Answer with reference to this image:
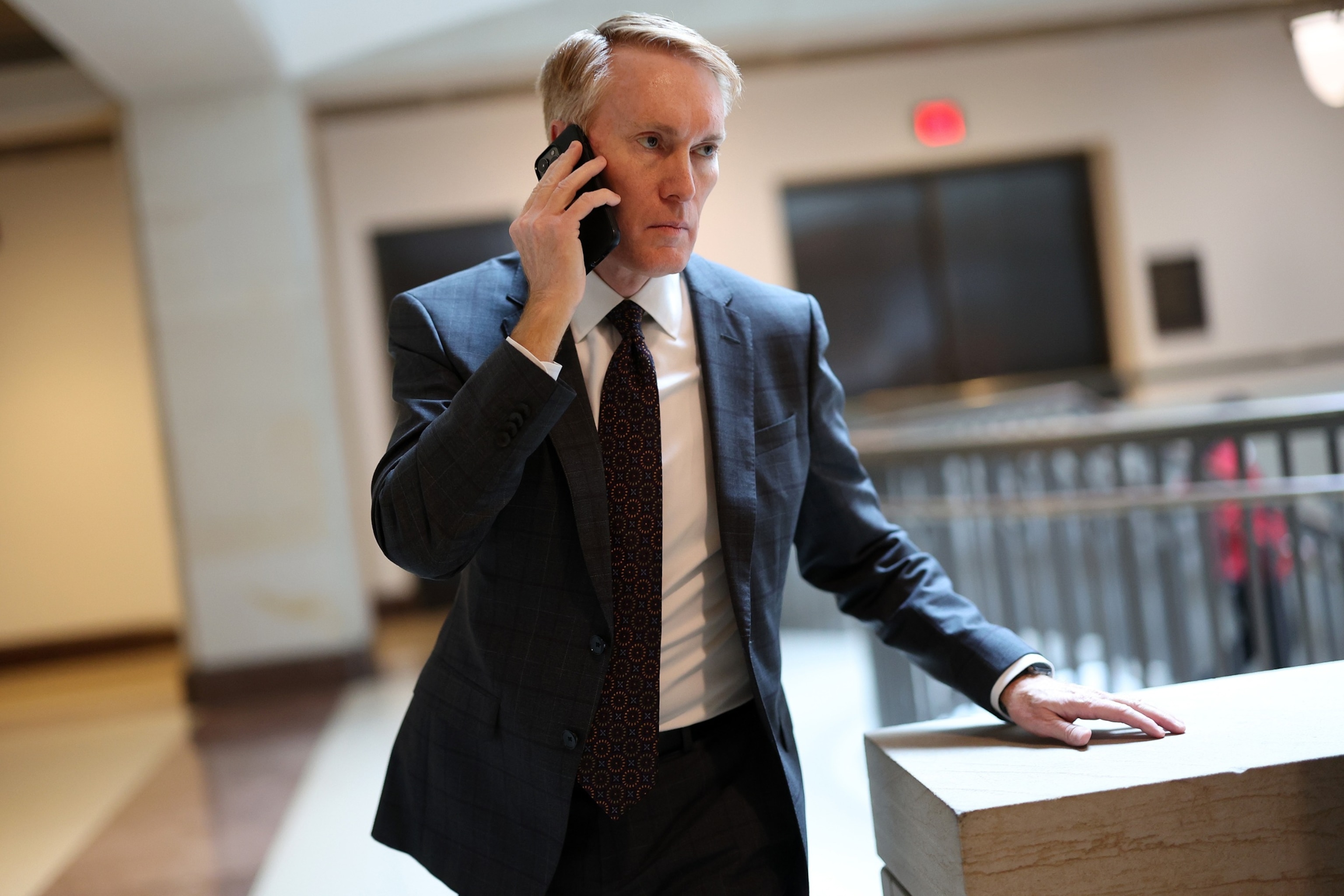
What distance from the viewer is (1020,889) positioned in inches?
43.3

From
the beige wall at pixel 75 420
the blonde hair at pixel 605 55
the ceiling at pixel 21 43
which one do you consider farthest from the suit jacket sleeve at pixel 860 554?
the beige wall at pixel 75 420

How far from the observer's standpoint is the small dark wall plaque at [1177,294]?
9.11 meters

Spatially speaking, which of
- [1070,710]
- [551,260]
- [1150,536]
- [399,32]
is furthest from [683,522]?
[399,32]

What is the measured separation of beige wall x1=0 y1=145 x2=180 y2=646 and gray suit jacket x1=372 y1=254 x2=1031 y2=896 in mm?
7180

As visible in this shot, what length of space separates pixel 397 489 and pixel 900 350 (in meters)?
8.13

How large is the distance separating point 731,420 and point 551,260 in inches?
12.8

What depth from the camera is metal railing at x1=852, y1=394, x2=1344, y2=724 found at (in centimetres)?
323

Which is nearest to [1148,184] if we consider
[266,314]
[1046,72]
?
[1046,72]

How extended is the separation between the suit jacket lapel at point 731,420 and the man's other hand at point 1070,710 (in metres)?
0.33

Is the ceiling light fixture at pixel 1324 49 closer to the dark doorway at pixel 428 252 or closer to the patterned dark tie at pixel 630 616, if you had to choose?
the dark doorway at pixel 428 252

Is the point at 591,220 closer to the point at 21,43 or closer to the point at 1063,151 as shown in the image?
the point at 21,43

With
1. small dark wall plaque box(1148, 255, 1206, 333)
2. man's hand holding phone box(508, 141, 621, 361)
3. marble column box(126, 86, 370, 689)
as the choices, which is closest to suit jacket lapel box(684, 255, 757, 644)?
man's hand holding phone box(508, 141, 621, 361)

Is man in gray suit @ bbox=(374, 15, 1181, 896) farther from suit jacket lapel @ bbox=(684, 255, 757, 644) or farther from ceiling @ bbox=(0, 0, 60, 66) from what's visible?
ceiling @ bbox=(0, 0, 60, 66)

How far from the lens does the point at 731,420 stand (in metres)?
1.45
